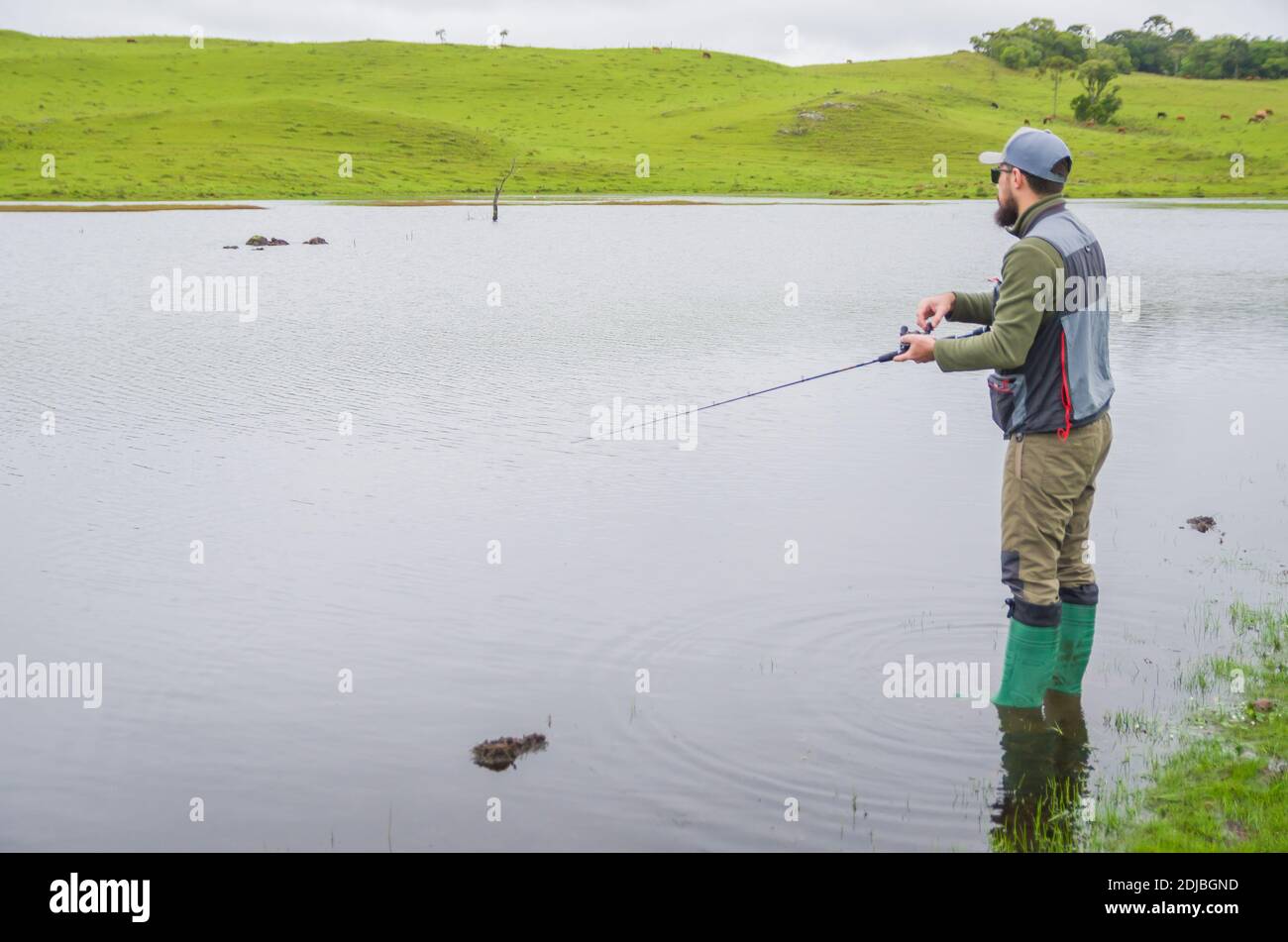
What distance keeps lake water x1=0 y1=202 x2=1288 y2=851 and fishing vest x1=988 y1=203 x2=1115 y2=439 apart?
63.6 inches

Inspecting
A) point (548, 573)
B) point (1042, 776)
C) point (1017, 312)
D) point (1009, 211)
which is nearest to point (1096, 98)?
point (548, 573)

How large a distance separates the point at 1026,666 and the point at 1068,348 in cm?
156

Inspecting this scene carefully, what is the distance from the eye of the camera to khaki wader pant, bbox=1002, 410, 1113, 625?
634 centimetres

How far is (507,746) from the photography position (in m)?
6.51

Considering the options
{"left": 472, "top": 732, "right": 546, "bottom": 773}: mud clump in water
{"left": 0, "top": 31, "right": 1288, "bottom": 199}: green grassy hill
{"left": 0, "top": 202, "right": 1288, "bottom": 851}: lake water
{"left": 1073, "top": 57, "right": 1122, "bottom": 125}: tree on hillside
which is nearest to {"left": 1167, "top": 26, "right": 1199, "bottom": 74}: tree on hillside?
{"left": 0, "top": 31, "right": 1288, "bottom": 199}: green grassy hill

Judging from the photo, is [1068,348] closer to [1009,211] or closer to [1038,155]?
[1009,211]

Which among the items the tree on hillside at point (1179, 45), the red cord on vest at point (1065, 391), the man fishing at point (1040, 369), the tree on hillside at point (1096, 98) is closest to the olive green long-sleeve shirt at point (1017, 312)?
the man fishing at point (1040, 369)

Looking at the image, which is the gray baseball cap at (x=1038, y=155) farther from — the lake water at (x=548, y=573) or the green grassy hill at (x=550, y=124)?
the green grassy hill at (x=550, y=124)

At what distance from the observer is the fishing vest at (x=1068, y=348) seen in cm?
621

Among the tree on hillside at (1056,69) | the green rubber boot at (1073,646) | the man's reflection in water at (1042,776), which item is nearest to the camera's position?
the man's reflection in water at (1042,776)

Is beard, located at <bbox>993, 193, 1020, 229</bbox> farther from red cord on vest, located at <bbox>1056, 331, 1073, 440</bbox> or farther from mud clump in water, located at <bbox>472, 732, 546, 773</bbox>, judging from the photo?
mud clump in water, located at <bbox>472, 732, 546, 773</bbox>

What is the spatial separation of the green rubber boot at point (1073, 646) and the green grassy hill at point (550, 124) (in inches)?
2487

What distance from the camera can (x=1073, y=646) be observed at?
6.98 m

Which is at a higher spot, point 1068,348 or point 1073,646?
point 1068,348
